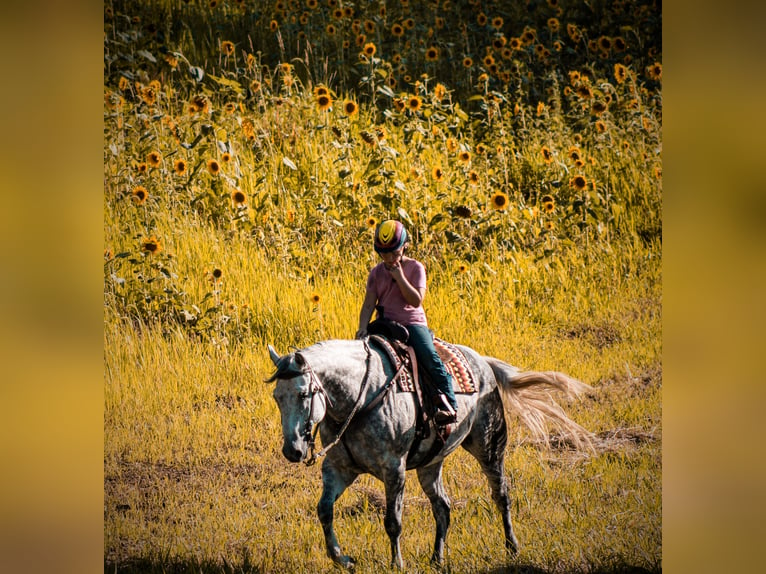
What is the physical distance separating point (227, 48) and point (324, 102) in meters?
0.69

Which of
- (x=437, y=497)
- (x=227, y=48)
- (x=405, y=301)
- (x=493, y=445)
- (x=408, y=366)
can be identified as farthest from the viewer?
(x=227, y=48)

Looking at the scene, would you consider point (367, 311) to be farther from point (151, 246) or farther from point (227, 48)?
point (227, 48)

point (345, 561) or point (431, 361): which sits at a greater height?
point (431, 361)

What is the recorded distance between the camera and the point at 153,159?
534 cm

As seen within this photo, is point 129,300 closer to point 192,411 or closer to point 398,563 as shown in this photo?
point 192,411

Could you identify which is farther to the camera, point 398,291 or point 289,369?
point 398,291

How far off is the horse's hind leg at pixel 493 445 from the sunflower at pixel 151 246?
219cm

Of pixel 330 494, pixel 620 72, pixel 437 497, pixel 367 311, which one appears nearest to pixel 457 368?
pixel 367 311

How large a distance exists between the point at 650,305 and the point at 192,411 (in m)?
2.85

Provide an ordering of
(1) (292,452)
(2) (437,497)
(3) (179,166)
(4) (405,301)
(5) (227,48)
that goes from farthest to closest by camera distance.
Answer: (5) (227,48) → (3) (179,166) → (2) (437,497) → (4) (405,301) → (1) (292,452)

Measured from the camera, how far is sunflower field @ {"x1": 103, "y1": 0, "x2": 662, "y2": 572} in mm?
5012
